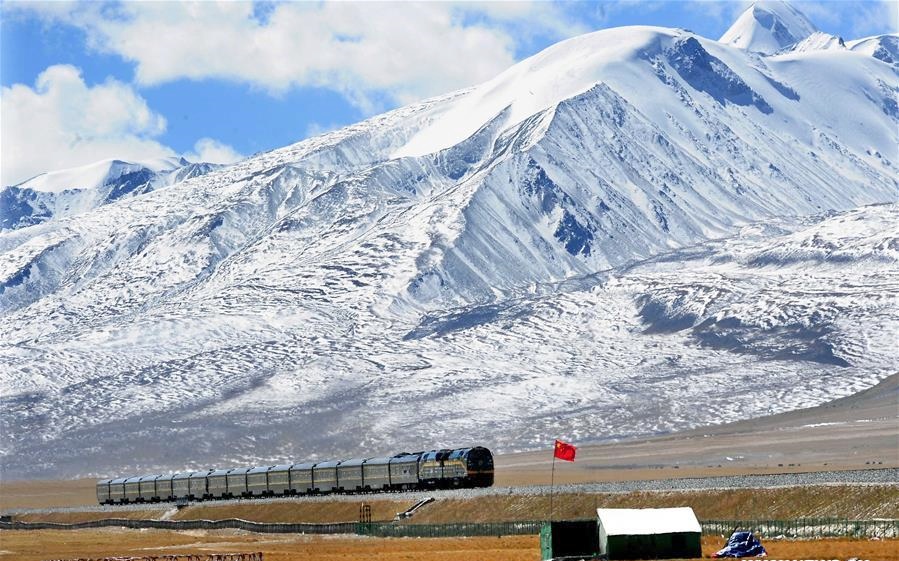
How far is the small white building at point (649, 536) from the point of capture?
78875 mm

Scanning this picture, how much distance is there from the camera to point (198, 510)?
162 m

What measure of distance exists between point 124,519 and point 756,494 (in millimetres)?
74180

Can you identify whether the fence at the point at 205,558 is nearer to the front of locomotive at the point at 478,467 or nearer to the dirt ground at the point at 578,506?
the dirt ground at the point at 578,506

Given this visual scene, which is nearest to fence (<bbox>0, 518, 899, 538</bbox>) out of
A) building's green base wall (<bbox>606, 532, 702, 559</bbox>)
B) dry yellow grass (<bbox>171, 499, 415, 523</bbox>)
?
dry yellow grass (<bbox>171, 499, 415, 523</bbox>)

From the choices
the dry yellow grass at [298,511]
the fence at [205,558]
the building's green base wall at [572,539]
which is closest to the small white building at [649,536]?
the building's green base wall at [572,539]

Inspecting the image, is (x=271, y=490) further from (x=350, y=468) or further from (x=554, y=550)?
(x=554, y=550)

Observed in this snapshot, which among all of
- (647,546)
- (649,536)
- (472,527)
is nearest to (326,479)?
(472,527)

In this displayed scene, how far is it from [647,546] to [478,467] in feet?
229

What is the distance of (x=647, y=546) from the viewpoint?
259 feet

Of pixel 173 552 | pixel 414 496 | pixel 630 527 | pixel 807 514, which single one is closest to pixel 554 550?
pixel 630 527

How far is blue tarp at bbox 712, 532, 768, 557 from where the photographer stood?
78625mm

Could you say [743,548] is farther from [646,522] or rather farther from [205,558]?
[205,558]

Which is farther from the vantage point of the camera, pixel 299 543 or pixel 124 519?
pixel 124 519

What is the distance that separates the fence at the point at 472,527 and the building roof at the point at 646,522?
14635mm
